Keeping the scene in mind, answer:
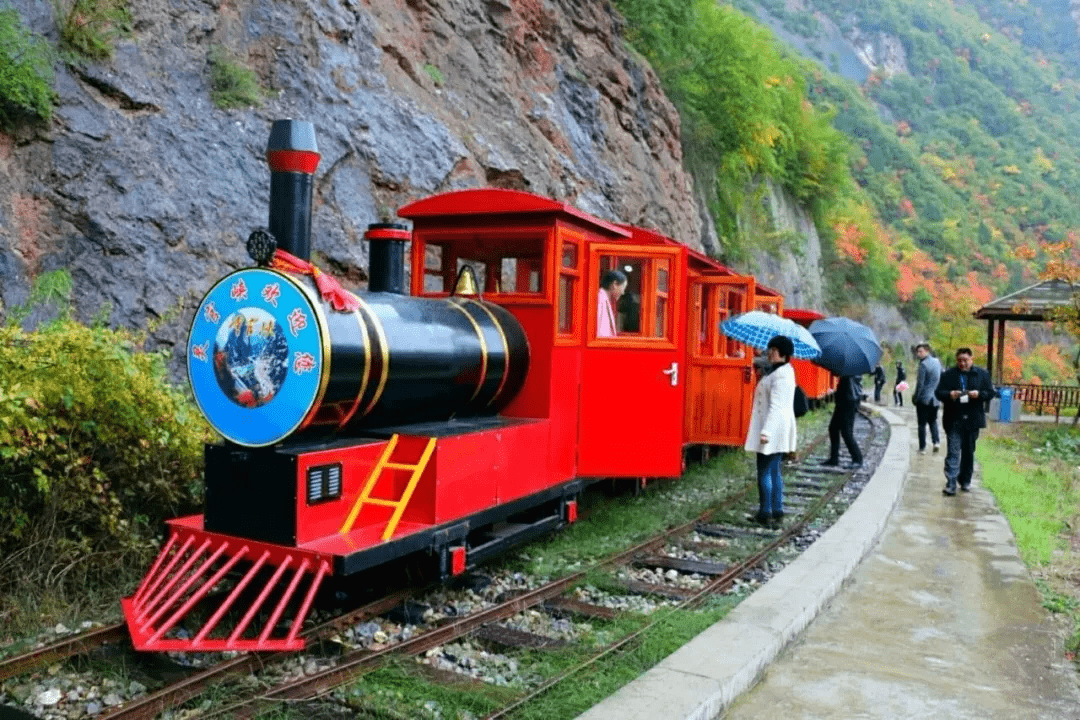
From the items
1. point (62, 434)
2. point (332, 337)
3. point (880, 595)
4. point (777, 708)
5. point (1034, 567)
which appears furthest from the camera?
point (1034, 567)

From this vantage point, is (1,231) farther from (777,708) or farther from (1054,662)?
(1054,662)

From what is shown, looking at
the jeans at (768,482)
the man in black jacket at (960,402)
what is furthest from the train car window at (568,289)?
the man in black jacket at (960,402)

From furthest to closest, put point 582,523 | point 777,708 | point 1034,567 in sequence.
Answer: point 582,523, point 1034,567, point 777,708

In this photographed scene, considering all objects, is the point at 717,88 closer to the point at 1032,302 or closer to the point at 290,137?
the point at 1032,302

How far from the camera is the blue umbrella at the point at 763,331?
31.0ft

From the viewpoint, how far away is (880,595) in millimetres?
5738

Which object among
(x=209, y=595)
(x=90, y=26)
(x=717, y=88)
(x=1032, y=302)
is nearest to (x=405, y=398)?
(x=209, y=595)

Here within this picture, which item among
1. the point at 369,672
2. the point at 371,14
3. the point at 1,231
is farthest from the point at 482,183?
the point at 369,672

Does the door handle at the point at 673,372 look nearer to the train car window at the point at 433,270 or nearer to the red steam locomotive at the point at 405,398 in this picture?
the red steam locomotive at the point at 405,398

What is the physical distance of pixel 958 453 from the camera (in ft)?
Answer: 31.1

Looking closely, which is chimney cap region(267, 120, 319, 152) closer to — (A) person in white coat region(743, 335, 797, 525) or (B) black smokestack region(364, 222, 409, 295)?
(B) black smokestack region(364, 222, 409, 295)

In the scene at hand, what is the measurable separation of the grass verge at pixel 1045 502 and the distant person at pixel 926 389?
2.95ft

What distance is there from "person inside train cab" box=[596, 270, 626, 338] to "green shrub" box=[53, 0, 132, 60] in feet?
20.0

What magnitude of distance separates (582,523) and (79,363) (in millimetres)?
4291
